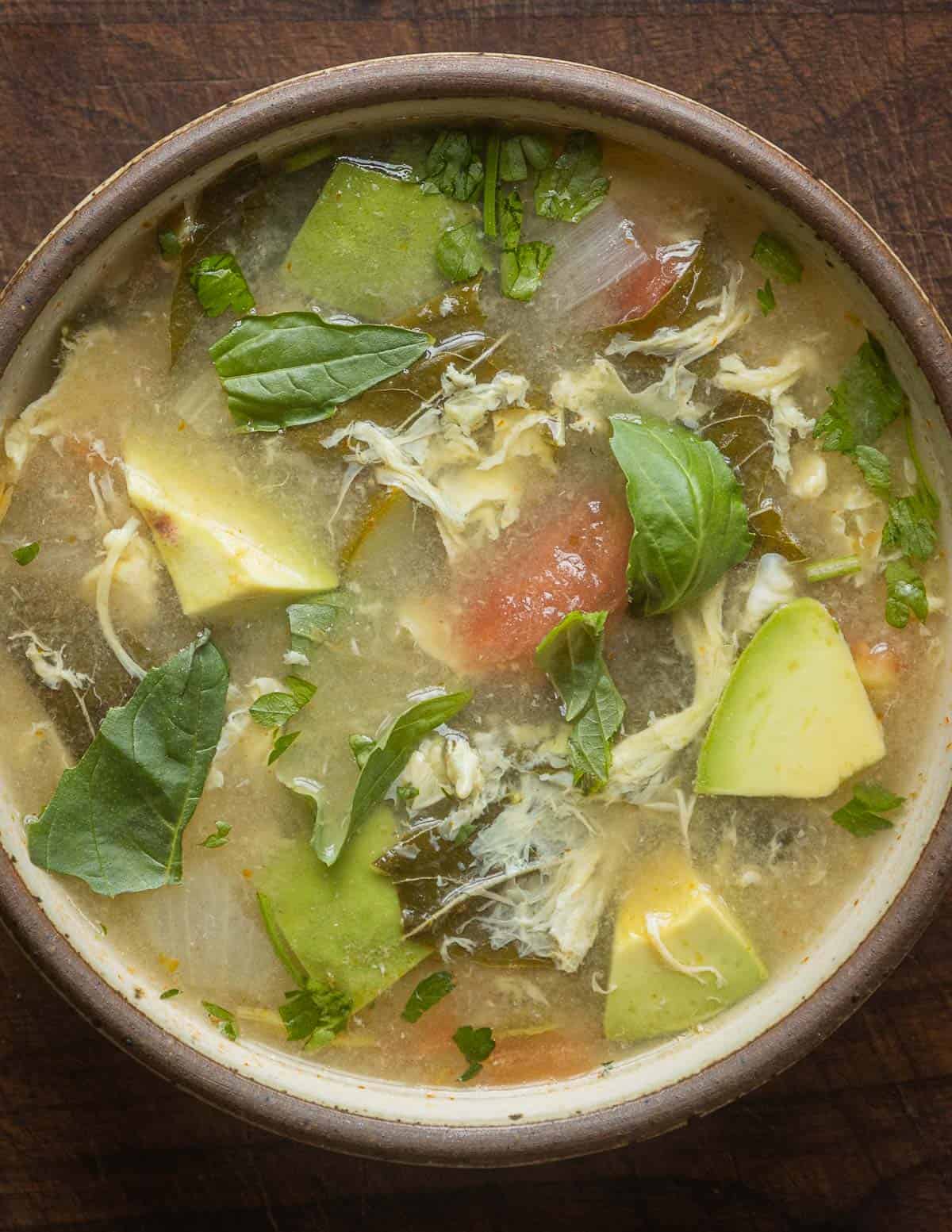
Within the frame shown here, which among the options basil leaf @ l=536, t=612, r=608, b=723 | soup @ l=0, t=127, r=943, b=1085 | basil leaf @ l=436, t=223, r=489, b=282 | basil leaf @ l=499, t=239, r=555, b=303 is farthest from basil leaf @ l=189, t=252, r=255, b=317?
basil leaf @ l=536, t=612, r=608, b=723

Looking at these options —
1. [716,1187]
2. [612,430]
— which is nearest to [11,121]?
[612,430]

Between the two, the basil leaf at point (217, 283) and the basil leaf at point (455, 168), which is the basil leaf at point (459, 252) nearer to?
the basil leaf at point (455, 168)

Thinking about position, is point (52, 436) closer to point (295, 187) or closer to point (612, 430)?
point (295, 187)

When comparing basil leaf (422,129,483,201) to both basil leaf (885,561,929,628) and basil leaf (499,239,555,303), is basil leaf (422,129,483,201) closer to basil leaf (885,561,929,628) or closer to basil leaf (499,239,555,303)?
basil leaf (499,239,555,303)

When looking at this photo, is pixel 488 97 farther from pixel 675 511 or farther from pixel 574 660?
pixel 574 660

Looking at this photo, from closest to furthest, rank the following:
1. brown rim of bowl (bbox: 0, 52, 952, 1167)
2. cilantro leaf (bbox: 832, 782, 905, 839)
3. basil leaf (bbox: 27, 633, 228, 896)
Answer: brown rim of bowl (bbox: 0, 52, 952, 1167) → basil leaf (bbox: 27, 633, 228, 896) → cilantro leaf (bbox: 832, 782, 905, 839)

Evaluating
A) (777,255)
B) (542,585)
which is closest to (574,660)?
(542,585)

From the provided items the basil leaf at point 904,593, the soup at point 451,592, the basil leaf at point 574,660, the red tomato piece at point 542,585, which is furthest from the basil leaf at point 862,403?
the basil leaf at point 574,660
